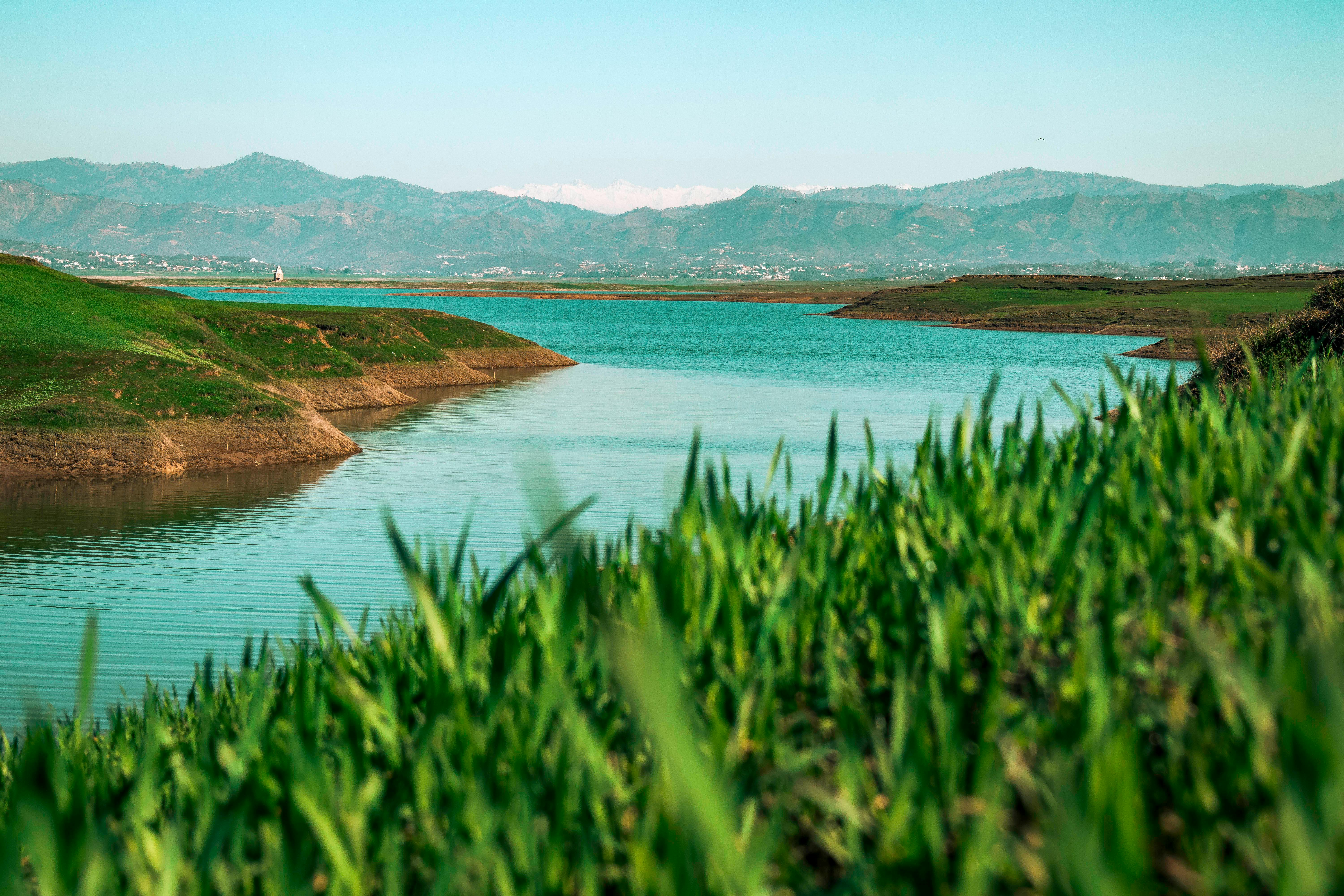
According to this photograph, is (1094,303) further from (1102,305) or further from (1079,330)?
(1079,330)

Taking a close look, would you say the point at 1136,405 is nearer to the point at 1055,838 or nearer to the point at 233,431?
the point at 1055,838

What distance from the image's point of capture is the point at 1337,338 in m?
22.1

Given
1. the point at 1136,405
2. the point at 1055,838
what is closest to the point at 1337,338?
the point at 1136,405

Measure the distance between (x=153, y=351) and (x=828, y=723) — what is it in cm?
3559

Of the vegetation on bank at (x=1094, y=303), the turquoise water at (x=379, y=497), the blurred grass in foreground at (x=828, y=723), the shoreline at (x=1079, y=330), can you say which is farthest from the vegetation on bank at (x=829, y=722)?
the vegetation on bank at (x=1094, y=303)

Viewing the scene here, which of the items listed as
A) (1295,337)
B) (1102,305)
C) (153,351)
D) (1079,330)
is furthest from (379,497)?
(1102,305)

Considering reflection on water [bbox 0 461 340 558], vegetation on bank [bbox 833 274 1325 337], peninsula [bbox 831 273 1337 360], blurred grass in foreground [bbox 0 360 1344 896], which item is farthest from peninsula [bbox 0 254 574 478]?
vegetation on bank [bbox 833 274 1325 337]

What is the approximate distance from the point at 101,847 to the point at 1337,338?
81.7ft

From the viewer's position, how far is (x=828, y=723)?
12.5ft

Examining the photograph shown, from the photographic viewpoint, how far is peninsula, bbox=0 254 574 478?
1077 inches

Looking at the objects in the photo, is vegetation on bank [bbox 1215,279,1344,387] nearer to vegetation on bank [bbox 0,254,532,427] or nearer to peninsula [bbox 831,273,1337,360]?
vegetation on bank [bbox 0,254,532,427]

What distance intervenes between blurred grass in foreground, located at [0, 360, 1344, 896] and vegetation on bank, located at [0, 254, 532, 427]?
86.6 feet

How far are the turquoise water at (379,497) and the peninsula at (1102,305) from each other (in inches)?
935

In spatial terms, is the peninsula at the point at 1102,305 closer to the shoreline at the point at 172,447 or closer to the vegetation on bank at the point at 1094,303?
the vegetation on bank at the point at 1094,303
